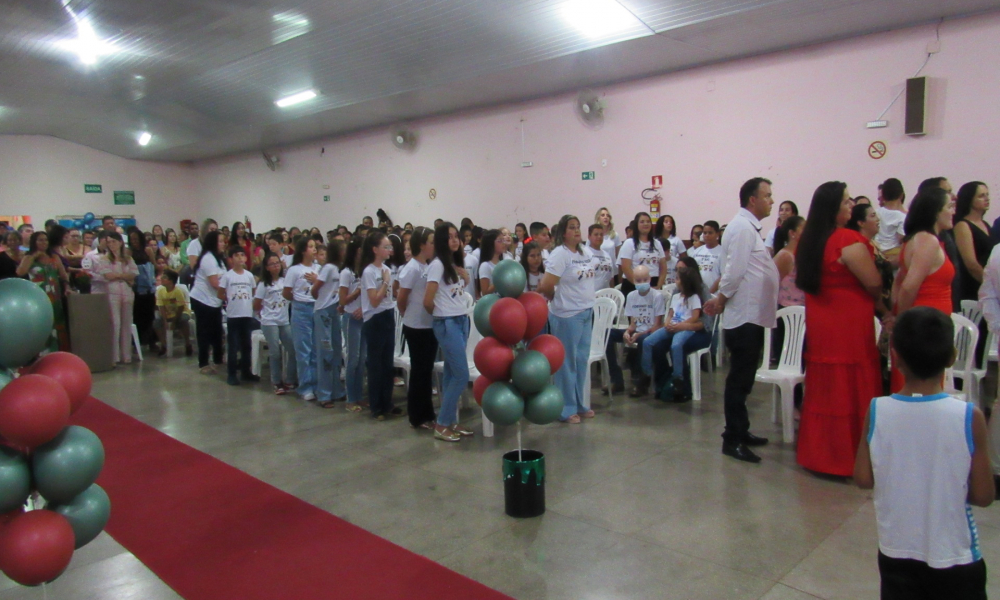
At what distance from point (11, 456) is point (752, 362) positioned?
3460mm

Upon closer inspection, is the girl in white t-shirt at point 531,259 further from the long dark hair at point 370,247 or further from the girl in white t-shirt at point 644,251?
the girl in white t-shirt at point 644,251

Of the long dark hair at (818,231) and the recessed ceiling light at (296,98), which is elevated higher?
the recessed ceiling light at (296,98)

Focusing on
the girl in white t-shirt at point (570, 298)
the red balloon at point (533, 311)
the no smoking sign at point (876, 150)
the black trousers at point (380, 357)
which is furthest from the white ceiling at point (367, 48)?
the red balloon at point (533, 311)

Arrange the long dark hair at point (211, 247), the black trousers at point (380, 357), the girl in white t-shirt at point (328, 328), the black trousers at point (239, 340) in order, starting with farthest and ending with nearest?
the long dark hair at point (211, 247) < the black trousers at point (239, 340) < the girl in white t-shirt at point (328, 328) < the black trousers at point (380, 357)

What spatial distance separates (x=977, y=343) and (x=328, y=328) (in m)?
4.98

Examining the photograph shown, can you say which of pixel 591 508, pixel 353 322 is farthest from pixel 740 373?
pixel 353 322

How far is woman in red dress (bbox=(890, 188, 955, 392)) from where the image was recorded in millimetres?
3162

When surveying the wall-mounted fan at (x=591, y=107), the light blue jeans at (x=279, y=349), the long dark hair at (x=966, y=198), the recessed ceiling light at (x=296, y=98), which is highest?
the recessed ceiling light at (x=296, y=98)

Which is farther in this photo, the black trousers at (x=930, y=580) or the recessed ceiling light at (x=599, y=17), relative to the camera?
the recessed ceiling light at (x=599, y=17)

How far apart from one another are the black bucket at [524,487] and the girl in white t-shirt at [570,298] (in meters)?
1.42

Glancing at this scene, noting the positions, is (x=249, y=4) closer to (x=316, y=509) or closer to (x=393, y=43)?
(x=393, y=43)

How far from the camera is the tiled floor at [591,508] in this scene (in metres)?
2.60

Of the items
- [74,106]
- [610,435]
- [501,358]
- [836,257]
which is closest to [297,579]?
[501,358]

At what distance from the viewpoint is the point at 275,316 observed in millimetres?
6094
